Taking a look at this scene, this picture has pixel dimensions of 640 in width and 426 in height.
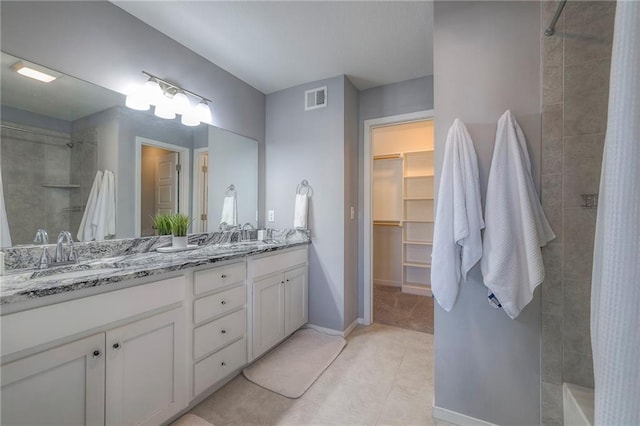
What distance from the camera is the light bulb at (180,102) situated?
1.95 meters

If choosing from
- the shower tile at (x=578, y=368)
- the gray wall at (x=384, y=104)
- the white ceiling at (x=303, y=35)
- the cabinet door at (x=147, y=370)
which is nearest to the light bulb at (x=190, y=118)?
the white ceiling at (x=303, y=35)

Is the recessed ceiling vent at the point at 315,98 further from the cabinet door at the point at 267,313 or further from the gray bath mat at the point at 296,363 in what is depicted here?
the gray bath mat at the point at 296,363

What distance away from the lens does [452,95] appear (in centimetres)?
145

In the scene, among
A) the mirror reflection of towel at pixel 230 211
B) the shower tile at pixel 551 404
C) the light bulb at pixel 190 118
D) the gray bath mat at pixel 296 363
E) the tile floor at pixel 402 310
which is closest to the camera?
the shower tile at pixel 551 404

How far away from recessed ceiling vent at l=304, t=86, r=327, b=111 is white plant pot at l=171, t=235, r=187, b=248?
5.74 feet

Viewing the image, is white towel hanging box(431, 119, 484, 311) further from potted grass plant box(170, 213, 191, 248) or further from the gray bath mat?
potted grass plant box(170, 213, 191, 248)

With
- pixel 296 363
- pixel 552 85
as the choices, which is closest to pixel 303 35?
pixel 552 85

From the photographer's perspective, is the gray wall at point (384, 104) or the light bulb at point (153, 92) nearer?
the light bulb at point (153, 92)

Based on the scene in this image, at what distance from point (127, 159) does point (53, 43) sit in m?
0.68

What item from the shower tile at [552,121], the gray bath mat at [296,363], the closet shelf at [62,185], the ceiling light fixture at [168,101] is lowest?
the gray bath mat at [296,363]

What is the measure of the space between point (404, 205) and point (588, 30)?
2876 millimetres

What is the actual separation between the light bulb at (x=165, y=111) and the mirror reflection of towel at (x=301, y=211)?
1289 millimetres

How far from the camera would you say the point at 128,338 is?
1.16 m

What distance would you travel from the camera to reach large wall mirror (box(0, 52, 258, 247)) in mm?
1295
